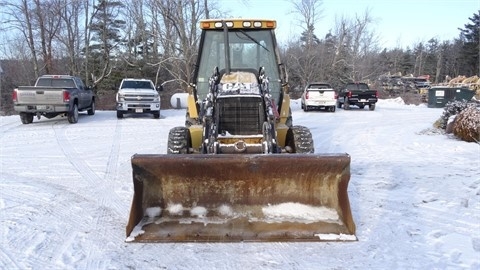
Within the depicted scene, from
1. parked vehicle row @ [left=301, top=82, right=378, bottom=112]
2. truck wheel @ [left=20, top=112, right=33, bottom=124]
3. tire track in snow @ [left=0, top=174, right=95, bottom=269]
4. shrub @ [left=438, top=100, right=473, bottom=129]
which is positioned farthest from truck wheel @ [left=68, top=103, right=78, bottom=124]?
shrub @ [left=438, top=100, right=473, bottom=129]

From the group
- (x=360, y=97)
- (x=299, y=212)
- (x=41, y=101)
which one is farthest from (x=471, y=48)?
(x=299, y=212)

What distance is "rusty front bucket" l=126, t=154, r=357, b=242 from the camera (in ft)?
15.4

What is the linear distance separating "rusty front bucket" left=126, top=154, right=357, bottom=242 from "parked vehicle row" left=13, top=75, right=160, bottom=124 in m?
12.5

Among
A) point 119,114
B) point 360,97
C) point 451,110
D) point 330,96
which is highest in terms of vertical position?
point 451,110

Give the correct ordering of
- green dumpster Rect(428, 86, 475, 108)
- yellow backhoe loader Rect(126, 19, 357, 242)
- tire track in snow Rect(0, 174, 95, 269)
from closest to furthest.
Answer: tire track in snow Rect(0, 174, 95, 269) < yellow backhoe loader Rect(126, 19, 357, 242) < green dumpster Rect(428, 86, 475, 108)

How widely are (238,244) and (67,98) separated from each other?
1369 centimetres

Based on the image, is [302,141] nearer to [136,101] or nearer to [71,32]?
[136,101]

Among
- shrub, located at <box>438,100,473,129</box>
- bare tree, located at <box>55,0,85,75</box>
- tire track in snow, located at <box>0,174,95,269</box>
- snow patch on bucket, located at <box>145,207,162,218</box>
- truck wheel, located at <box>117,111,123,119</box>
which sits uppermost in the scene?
bare tree, located at <box>55,0,85,75</box>

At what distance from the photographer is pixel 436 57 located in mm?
80875

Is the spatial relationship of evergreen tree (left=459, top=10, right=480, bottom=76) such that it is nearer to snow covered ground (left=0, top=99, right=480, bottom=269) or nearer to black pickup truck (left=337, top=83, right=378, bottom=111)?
black pickup truck (left=337, top=83, right=378, bottom=111)

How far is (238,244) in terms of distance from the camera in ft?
14.7

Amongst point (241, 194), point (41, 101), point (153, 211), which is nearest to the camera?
point (153, 211)

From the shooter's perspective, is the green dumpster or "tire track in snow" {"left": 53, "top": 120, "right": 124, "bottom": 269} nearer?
"tire track in snow" {"left": 53, "top": 120, "right": 124, "bottom": 269}

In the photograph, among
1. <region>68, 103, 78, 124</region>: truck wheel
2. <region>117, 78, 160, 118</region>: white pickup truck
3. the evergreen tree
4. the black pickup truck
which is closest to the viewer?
<region>68, 103, 78, 124</region>: truck wheel
